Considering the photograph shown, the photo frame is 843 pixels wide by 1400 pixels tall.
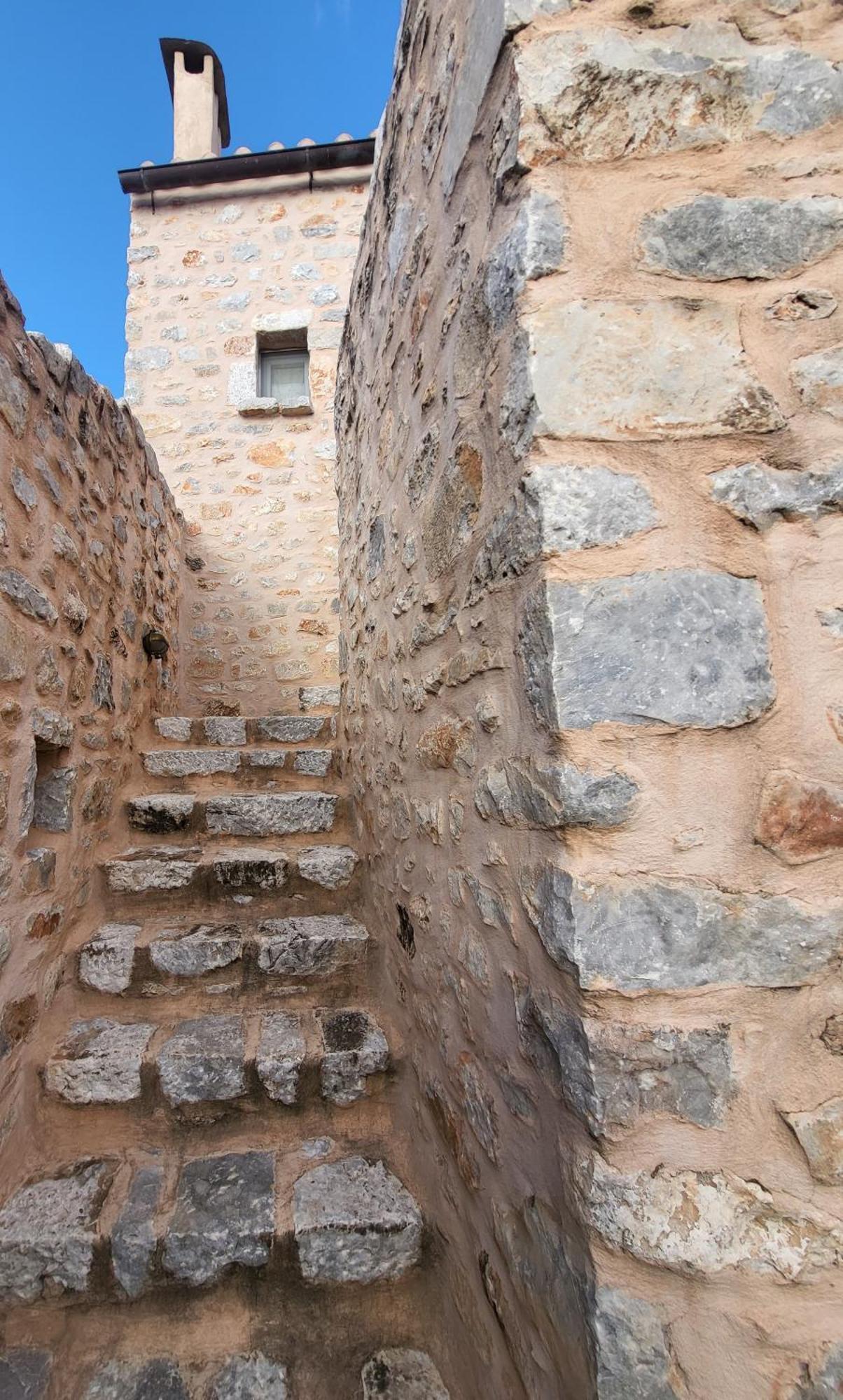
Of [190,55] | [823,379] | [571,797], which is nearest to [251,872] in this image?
[571,797]

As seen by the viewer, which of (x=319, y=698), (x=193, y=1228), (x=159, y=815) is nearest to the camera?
(x=193, y=1228)

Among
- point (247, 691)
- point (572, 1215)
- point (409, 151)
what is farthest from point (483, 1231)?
point (247, 691)

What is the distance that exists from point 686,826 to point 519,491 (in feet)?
1.68

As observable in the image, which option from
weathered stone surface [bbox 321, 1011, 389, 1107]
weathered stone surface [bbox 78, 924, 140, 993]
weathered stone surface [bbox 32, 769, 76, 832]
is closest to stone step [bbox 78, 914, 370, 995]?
weathered stone surface [bbox 78, 924, 140, 993]

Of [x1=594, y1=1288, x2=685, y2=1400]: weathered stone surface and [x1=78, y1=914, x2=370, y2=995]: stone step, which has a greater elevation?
[x1=78, y1=914, x2=370, y2=995]: stone step

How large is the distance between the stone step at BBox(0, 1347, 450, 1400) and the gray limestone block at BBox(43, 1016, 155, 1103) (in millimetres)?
427

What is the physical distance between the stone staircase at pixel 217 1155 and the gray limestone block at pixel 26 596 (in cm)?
84

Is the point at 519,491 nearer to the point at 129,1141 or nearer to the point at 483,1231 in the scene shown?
the point at 483,1231

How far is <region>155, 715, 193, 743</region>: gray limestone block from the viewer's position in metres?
2.79

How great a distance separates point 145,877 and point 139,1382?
1168 mm

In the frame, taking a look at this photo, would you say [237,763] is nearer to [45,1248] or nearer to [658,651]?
[45,1248]

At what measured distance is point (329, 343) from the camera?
4.53 m

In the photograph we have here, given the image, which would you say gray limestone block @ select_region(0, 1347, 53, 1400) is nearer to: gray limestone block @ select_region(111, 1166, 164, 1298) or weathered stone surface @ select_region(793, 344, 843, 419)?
gray limestone block @ select_region(111, 1166, 164, 1298)

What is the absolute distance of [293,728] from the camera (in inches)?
114
